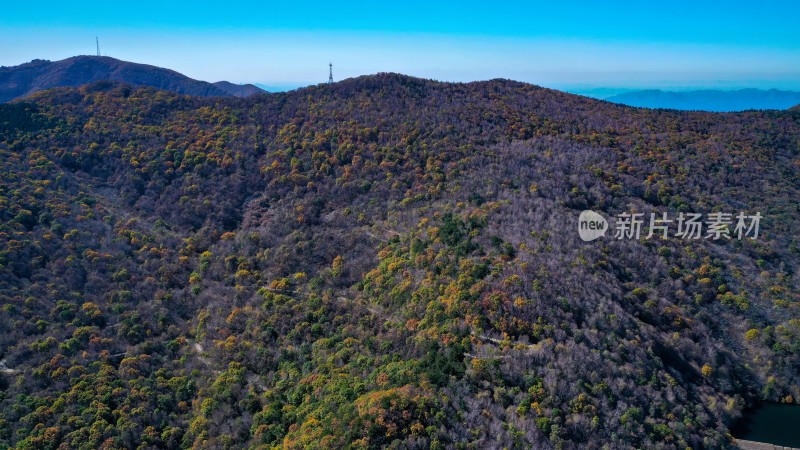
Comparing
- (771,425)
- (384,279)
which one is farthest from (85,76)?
(771,425)

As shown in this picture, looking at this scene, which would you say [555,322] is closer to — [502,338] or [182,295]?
[502,338]

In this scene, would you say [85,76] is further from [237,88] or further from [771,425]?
[771,425]

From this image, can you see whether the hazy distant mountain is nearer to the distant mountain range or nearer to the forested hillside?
the distant mountain range

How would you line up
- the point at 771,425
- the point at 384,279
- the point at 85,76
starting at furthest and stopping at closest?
the point at 85,76 < the point at 384,279 < the point at 771,425

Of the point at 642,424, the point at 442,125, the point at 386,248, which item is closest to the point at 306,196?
the point at 386,248

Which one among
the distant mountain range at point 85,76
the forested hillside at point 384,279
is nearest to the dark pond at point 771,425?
the forested hillside at point 384,279

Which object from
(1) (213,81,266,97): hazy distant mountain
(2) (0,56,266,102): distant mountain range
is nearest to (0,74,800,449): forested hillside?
(2) (0,56,266,102): distant mountain range
